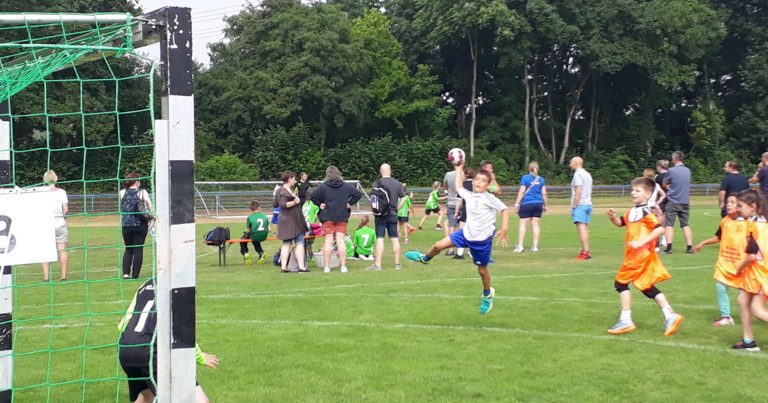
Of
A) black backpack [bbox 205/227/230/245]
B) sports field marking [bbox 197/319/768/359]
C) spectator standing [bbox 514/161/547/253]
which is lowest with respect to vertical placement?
sports field marking [bbox 197/319/768/359]

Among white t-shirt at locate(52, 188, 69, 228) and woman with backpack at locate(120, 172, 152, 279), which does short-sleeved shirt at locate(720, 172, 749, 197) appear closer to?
woman with backpack at locate(120, 172, 152, 279)

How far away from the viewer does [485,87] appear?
5381 centimetres

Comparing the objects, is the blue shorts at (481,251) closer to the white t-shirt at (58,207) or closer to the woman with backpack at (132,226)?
the white t-shirt at (58,207)

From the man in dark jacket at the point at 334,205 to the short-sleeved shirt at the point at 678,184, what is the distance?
7132 mm

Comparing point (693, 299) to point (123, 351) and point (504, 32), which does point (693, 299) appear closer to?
point (123, 351)

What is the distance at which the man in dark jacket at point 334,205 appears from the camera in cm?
1302

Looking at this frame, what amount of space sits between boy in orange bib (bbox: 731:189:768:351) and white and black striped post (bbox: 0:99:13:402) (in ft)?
21.2

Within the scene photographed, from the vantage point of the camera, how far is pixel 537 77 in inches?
2067

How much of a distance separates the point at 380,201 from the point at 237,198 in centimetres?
2315

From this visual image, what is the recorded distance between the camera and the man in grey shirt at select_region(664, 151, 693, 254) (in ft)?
50.6

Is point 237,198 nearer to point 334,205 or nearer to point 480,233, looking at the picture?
point 334,205

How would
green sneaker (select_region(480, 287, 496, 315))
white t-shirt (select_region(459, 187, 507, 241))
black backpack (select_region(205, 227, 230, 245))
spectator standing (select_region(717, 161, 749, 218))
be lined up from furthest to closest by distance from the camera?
black backpack (select_region(205, 227, 230, 245)) → spectator standing (select_region(717, 161, 749, 218)) → white t-shirt (select_region(459, 187, 507, 241)) → green sneaker (select_region(480, 287, 496, 315))

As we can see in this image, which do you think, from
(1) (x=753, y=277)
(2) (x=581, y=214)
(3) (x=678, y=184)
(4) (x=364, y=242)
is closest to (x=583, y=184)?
(2) (x=581, y=214)

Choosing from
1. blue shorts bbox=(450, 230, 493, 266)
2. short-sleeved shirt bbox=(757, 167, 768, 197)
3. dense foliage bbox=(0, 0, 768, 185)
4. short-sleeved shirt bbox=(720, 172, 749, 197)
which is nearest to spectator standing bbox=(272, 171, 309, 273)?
blue shorts bbox=(450, 230, 493, 266)
